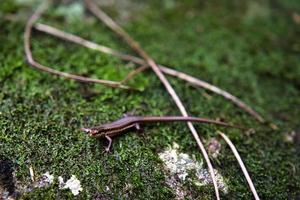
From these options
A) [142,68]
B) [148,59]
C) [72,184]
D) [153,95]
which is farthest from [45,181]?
[148,59]

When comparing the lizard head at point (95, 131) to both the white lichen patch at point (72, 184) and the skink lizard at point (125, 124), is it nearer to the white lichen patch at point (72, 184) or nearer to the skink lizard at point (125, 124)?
the skink lizard at point (125, 124)

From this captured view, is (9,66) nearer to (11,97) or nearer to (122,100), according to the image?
(11,97)

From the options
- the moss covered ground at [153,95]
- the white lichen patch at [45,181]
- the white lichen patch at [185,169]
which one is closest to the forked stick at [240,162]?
the moss covered ground at [153,95]

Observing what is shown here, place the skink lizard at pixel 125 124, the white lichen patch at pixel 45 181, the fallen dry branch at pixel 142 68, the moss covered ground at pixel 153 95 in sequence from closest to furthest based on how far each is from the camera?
the white lichen patch at pixel 45 181 < the moss covered ground at pixel 153 95 < the skink lizard at pixel 125 124 < the fallen dry branch at pixel 142 68

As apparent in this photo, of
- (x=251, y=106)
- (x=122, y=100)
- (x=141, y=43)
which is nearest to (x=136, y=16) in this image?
(x=141, y=43)

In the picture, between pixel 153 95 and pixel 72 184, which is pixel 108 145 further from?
pixel 153 95
